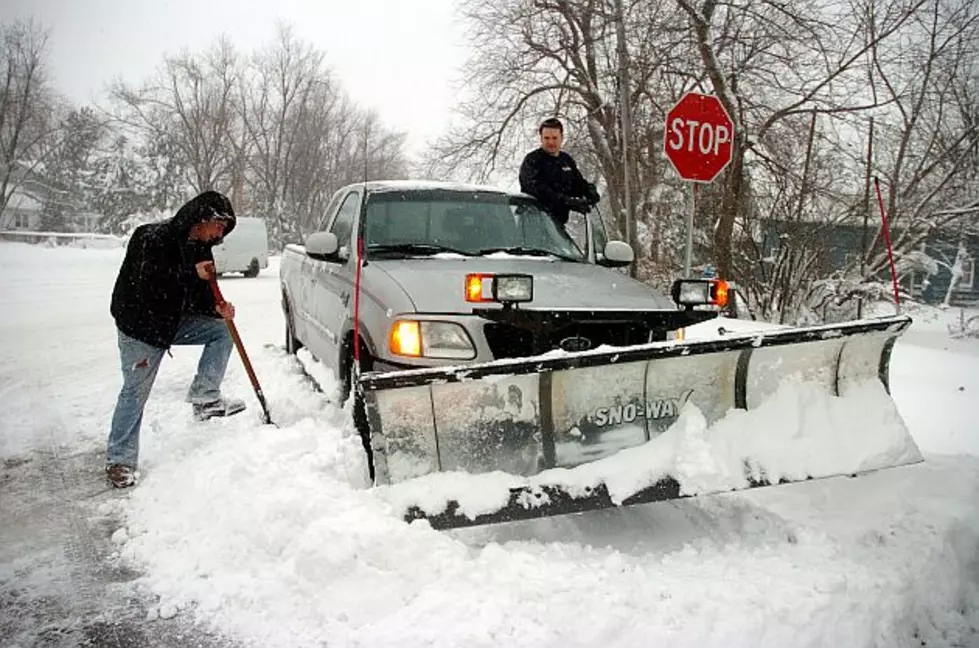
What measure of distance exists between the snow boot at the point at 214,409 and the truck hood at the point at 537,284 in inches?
61.2

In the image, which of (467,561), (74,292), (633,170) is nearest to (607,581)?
(467,561)

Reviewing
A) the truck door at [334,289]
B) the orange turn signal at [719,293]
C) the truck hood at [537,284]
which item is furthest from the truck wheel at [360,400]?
the orange turn signal at [719,293]

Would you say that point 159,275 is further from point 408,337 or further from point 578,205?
point 578,205

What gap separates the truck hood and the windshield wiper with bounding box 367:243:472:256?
0.20m

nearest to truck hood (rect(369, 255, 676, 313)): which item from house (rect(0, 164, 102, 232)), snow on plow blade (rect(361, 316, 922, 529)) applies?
snow on plow blade (rect(361, 316, 922, 529))

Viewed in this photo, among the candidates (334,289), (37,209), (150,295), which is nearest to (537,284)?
(334,289)

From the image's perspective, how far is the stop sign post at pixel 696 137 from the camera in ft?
23.6

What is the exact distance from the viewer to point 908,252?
43.2ft

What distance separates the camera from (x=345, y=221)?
17.7 feet

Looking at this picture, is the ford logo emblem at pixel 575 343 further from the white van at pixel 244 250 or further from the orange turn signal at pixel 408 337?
the white van at pixel 244 250

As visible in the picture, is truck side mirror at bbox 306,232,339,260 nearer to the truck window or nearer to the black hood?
the truck window

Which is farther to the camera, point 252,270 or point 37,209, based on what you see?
point 37,209

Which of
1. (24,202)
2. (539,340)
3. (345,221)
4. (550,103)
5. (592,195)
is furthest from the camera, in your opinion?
(24,202)

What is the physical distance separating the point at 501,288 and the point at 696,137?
482cm
